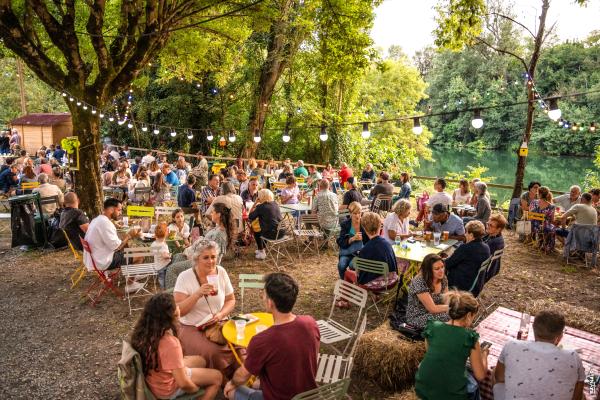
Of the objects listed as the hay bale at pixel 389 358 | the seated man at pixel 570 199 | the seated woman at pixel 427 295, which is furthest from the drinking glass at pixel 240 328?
the seated man at pixel 570 199

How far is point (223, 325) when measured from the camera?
3.74 metres

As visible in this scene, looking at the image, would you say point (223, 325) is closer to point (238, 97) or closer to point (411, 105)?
point (238, 97)

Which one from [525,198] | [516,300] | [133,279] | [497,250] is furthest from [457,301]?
[525,198]

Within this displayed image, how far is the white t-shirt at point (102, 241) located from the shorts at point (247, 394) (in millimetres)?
3553

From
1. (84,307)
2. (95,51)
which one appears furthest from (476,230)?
(95,51)

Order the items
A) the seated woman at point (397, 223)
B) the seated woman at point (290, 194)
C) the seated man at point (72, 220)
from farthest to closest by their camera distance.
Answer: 1. the seated woman at point (290, 194)
2. the seated man at point (72, 220)
3. the seated woman at point (397, 223)

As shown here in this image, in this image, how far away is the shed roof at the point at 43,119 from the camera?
78.7 ft

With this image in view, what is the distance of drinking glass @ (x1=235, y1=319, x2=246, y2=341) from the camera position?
134 inches

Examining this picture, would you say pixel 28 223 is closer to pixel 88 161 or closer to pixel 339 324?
pixel 88 161

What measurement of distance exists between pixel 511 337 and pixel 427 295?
83cm

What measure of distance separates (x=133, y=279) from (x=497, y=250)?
5112 millimetres

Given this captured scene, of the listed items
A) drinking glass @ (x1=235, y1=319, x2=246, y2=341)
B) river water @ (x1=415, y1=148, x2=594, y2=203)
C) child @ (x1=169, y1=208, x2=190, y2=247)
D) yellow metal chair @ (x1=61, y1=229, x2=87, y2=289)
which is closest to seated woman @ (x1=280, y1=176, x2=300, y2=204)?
child @ (x1=169, y1=208, x2=190, y2=247)

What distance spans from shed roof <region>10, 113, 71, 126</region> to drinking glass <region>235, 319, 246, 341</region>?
24.9 m

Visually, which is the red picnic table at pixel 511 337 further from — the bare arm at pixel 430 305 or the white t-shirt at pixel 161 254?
the white t-shirt at pixel 161 254
